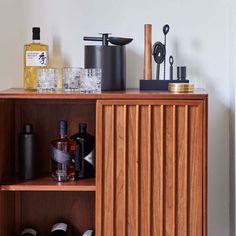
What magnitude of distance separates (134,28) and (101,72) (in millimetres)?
324

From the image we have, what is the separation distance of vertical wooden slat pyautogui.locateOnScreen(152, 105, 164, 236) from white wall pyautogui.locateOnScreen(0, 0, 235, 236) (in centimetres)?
44

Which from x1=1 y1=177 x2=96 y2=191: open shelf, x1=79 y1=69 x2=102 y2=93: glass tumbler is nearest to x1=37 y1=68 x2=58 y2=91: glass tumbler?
x1=79 y1=69 x2=102 y2=93: glass tumbler

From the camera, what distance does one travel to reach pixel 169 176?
1.72m

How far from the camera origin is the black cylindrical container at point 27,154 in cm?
188

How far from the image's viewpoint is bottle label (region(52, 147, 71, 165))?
1834 millimetres

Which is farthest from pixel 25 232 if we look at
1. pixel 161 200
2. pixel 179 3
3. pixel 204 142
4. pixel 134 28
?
pixel 179 3

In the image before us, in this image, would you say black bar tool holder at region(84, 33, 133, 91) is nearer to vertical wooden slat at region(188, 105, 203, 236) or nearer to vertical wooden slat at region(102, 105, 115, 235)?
vertical wooden slat at region(102, 105, 115, 235)

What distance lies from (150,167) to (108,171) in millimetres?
148

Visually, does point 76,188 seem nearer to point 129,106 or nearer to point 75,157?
point 75,157

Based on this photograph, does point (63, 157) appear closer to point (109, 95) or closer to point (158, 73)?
point (109, 95)

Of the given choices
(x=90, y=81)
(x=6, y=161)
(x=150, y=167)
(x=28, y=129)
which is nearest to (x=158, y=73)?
(x=90, y=81)

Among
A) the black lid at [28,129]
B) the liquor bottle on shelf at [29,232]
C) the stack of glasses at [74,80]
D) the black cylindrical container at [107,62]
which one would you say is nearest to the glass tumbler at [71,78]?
the stack of glasses at [74,80]

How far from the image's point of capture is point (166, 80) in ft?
6.31

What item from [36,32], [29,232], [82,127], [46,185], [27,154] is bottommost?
[29,232]
